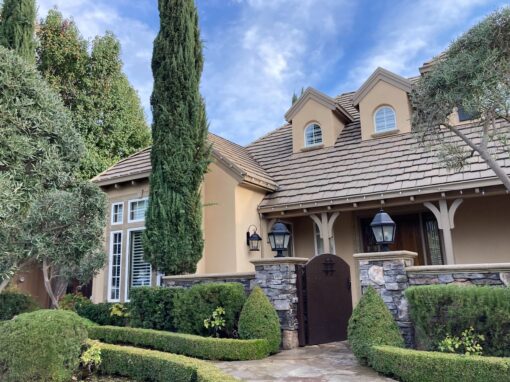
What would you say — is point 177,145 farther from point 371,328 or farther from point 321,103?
point 371,328

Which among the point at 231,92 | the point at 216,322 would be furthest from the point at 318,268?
the point at 231,92

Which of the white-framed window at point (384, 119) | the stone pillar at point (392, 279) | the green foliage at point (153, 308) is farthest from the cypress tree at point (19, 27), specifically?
the stone pillar at point (392, 279)

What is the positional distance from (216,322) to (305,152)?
21.3ft

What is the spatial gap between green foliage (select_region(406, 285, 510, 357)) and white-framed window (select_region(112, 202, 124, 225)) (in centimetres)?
829

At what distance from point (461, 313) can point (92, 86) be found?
2072 centimetres

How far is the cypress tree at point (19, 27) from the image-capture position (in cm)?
1250

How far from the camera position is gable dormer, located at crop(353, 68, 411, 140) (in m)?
10.6

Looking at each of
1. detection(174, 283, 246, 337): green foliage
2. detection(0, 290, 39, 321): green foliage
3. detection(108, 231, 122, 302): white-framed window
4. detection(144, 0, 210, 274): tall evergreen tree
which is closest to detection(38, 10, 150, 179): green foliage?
detection(0, 290, 39, 321): green foliage

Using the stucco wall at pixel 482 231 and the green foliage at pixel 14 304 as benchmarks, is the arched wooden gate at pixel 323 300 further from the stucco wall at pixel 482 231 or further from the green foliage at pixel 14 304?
the green foliage at pixel 14 304

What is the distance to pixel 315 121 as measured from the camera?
11859 millimetres

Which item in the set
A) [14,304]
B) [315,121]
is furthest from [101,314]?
[315,121]

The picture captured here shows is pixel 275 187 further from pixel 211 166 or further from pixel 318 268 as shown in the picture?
pixel 318 268

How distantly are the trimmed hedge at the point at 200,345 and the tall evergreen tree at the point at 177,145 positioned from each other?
1.88 m

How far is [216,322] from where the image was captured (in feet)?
22.7
